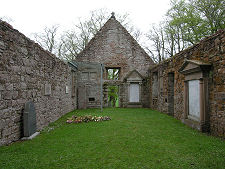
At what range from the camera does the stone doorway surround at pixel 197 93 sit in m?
5.31

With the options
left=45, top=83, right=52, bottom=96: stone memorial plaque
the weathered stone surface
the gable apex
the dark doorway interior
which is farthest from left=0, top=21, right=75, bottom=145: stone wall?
the gable apex

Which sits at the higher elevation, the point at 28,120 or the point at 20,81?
the point at 20,81

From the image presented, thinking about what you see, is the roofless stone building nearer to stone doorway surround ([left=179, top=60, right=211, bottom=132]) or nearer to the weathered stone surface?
stone doorway surround ([left=179, top=60, right=211, bottom=132])

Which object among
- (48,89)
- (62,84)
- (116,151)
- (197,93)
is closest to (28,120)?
(48,89)

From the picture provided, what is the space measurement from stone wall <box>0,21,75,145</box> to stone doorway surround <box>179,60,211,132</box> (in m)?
5.21

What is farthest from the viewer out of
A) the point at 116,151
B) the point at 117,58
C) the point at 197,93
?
the point at 117,58

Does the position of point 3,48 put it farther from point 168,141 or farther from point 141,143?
point 168,141

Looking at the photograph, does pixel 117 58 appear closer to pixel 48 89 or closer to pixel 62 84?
pixel 62 84

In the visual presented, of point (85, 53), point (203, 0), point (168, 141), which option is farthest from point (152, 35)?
point (168, 141)

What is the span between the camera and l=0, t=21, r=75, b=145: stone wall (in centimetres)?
388

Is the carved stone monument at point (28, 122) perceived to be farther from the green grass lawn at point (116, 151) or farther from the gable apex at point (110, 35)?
the gable apex at point (110, 35)

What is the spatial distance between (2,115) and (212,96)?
570 centimetres

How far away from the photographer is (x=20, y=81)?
181 inches

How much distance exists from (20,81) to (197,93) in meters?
5.63
